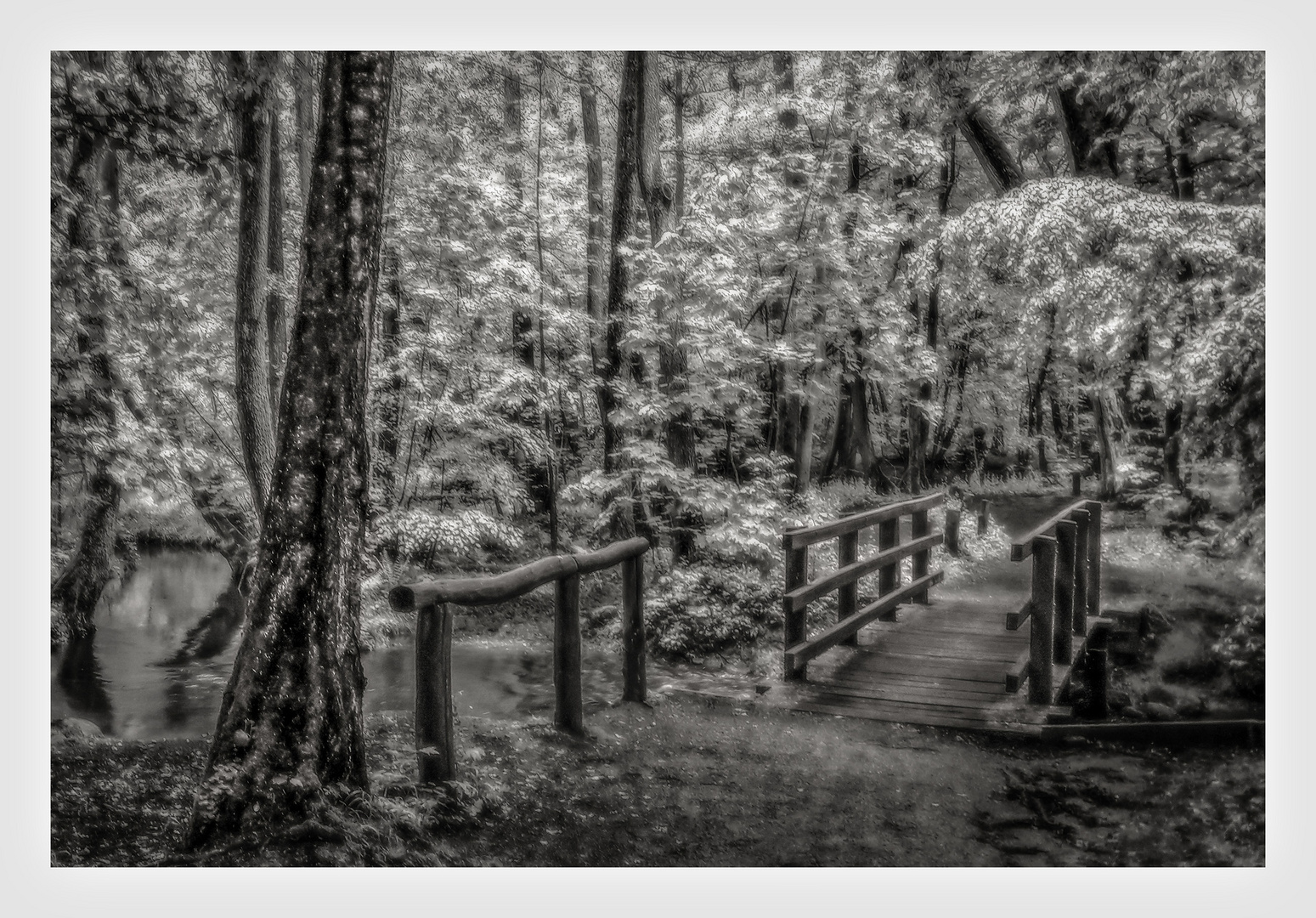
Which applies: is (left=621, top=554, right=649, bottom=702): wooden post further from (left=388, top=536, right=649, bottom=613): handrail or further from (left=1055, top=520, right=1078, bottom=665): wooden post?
(left=1055, top=520, right=1078, bottom=665): wooden post

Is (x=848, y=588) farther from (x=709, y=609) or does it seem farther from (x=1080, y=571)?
(x=1080, y=571)

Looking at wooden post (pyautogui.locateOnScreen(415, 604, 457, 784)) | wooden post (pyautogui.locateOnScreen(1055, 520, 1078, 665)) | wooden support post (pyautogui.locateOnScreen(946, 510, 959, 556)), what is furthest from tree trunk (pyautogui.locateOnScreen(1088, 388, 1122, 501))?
wooden post (pyautogui.locateOnScreen(415, 604, 457, 784))

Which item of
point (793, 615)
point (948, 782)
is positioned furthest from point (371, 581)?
point (948, 782)

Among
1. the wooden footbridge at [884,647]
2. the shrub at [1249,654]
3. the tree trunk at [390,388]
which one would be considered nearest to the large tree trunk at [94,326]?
the tree trunk at [390,388]

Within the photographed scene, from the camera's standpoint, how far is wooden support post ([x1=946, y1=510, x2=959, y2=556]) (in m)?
6.25

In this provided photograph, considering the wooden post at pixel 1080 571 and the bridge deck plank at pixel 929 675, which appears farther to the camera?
the wooden post at pixel 1080 571

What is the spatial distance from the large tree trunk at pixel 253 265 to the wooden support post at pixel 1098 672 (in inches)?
171

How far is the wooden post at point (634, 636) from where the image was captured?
15.9 ft

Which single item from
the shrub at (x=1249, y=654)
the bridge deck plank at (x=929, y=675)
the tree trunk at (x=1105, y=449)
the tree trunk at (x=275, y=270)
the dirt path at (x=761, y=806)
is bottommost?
the dirt path at (x=761, y=806)

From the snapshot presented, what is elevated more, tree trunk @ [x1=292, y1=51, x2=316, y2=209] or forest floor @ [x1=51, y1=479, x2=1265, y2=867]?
tree trunk @ [x1=292, y1=51, x2=316, y2=209]

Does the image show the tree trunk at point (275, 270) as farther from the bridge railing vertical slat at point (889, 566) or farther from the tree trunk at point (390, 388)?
the bridge railing vertical slat at point (889, 566)

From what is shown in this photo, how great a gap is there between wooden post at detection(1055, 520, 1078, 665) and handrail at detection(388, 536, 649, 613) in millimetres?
2250

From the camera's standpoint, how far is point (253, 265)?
477cm

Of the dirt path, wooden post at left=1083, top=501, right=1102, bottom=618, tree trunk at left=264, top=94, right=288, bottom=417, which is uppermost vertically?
tree trunk at left=264, top=94, right=288, bottom=417
